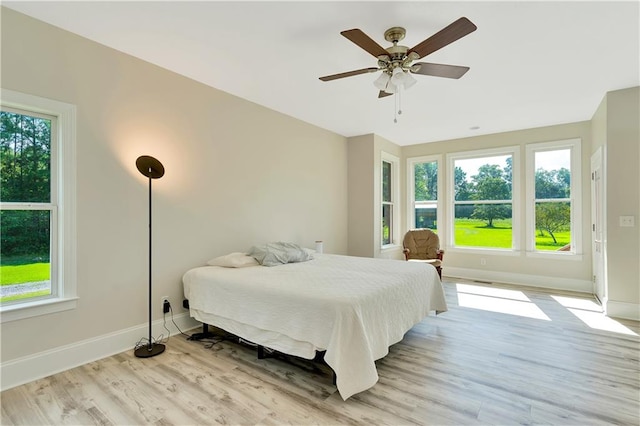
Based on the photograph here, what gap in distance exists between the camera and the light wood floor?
182cm

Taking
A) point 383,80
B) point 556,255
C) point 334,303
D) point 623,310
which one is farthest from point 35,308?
point 556,255

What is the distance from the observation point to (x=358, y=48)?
8.61ft

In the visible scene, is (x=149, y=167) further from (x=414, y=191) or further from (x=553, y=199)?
(x=553, y=199)

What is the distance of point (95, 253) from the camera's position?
256 cm

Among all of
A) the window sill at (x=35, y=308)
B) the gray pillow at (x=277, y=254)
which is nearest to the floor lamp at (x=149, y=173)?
the window sill at (x=35, y=308)

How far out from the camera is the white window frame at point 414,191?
6.05 metres

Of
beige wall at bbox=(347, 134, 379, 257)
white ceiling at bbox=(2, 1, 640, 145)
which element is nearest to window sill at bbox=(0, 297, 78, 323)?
white ceiling at bbox=(2, 1, 640, 145)

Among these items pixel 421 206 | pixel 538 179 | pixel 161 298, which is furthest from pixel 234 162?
pixel 538 179

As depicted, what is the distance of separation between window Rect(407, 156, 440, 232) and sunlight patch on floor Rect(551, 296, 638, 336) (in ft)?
7.95

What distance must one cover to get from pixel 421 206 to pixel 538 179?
6.65ft

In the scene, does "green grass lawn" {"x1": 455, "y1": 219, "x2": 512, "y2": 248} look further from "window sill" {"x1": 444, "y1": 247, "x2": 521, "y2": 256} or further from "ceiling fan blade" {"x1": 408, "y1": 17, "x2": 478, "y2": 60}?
"ceiling fan blade" {"x1": 408, "y1": 17, "x2": 478, "y2": 60}

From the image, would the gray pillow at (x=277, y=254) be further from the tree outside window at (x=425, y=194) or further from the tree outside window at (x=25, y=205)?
the tree outside window at (x=425, y=194)

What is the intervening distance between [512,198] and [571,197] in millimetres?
800

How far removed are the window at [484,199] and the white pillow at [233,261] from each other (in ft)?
14.1
